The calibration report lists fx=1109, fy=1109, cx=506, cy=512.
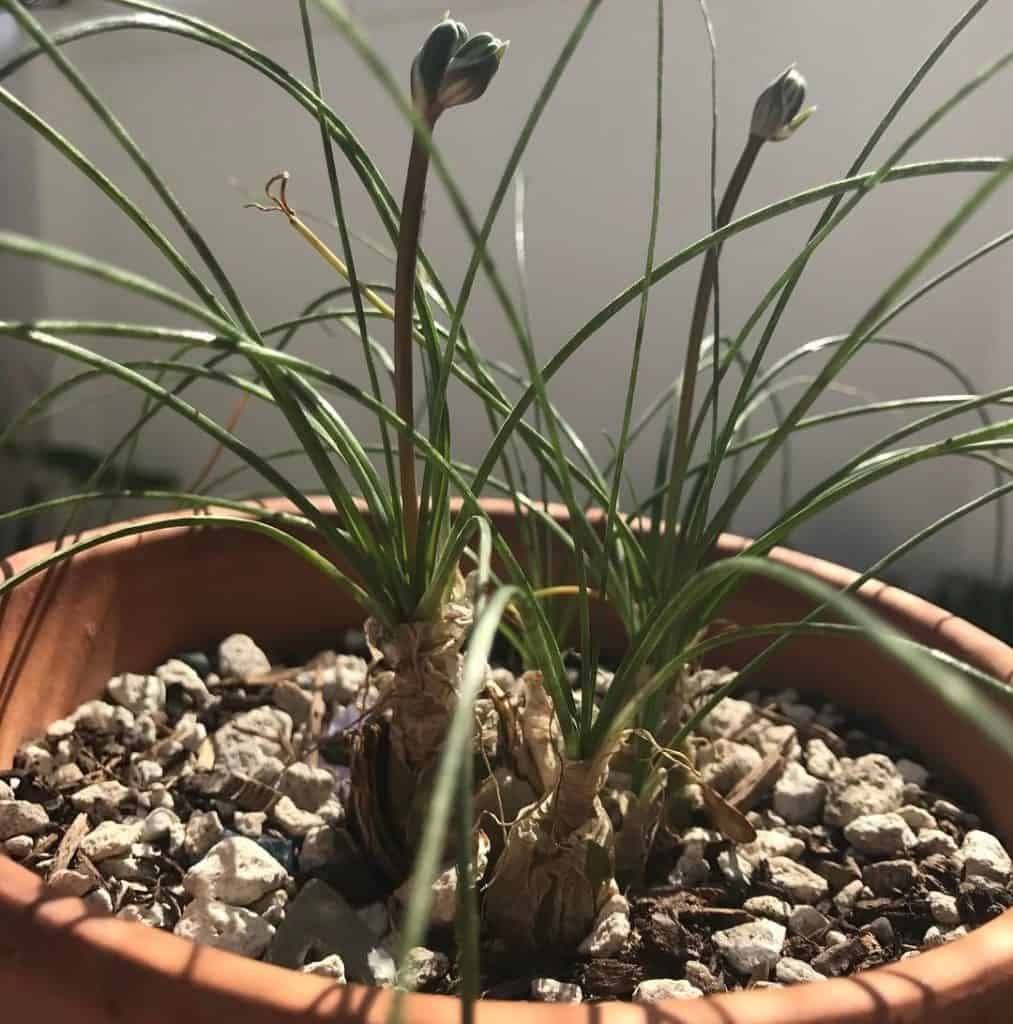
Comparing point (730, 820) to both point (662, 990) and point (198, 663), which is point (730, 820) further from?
point (198, 663)

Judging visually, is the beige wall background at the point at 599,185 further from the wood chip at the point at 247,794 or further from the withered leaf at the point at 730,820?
the withered leaf at the point at 730,820

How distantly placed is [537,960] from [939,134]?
0.67 m

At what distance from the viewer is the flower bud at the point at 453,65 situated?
14.4 inches

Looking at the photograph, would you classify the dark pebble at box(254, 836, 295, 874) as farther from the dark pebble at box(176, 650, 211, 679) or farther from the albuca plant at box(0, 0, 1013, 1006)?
the dark pebble at box(176, 650, 211, 679)

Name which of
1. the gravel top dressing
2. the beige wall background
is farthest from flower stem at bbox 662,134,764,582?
the beige wall background

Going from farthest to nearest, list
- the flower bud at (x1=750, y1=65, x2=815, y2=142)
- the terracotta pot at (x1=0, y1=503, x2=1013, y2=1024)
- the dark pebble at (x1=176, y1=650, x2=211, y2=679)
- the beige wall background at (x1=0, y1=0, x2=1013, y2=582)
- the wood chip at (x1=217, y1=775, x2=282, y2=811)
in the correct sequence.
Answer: the beige wall background at (x1=0, y1=0, x2=1013, y2=582) < the dark pebble at (x1=176, y1=650, x2=211, y2=679) < the wood chip at (x1=217, y1=775, x2=282, y2=811) < the flower bud at (x1=750, y1=65, x2=815, y2=142) < the terracotta pot at (x1=0, y1=503, x2=1013, y2=1024)

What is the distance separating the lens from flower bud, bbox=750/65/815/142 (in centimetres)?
44

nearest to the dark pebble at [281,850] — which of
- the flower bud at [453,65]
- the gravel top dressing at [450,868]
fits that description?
the gravel top dressing at [450,868]

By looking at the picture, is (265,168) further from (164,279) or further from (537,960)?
(537,960)

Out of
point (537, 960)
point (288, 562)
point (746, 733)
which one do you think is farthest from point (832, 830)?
point (288, 562)

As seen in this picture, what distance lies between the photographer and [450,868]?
0.47 meters

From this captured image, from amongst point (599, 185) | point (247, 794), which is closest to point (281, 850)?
point (247, 794)

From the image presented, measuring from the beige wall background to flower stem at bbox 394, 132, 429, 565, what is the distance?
407 mm

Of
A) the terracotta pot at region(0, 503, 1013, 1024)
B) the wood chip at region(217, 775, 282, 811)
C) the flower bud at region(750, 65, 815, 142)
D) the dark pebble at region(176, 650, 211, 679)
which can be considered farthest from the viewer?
the dark pebble at region(176, 650, 211, 679)
